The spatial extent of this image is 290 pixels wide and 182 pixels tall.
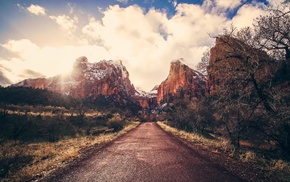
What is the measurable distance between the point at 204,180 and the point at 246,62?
7032 millimetres

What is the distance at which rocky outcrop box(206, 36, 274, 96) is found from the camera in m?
8.87

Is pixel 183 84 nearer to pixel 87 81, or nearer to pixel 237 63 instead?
pixel 87 81

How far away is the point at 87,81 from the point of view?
15662 centimetres

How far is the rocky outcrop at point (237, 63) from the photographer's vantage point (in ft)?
29.1

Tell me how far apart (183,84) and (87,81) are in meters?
90.6

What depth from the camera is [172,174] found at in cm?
565

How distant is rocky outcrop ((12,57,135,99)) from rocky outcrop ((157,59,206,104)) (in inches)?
1839

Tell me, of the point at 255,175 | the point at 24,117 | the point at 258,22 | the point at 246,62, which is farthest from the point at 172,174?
the point at 24,117

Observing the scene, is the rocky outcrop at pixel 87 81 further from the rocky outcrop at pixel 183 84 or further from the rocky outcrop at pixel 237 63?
the rocky outcrop at pixel 237 63

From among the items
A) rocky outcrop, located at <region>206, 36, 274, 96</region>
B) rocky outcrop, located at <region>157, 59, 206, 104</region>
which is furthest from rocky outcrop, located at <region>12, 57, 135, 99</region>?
rocky outcrop, located at <region>206, 36, 274, 96</region>

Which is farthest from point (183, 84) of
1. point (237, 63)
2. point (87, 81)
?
point (237, 63)

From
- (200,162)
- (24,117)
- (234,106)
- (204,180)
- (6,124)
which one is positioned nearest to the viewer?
(204,180)

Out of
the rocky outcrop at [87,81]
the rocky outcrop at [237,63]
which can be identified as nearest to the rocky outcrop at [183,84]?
the rocky outcrop at [87,81]

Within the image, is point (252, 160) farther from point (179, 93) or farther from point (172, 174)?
point (179, 93)
